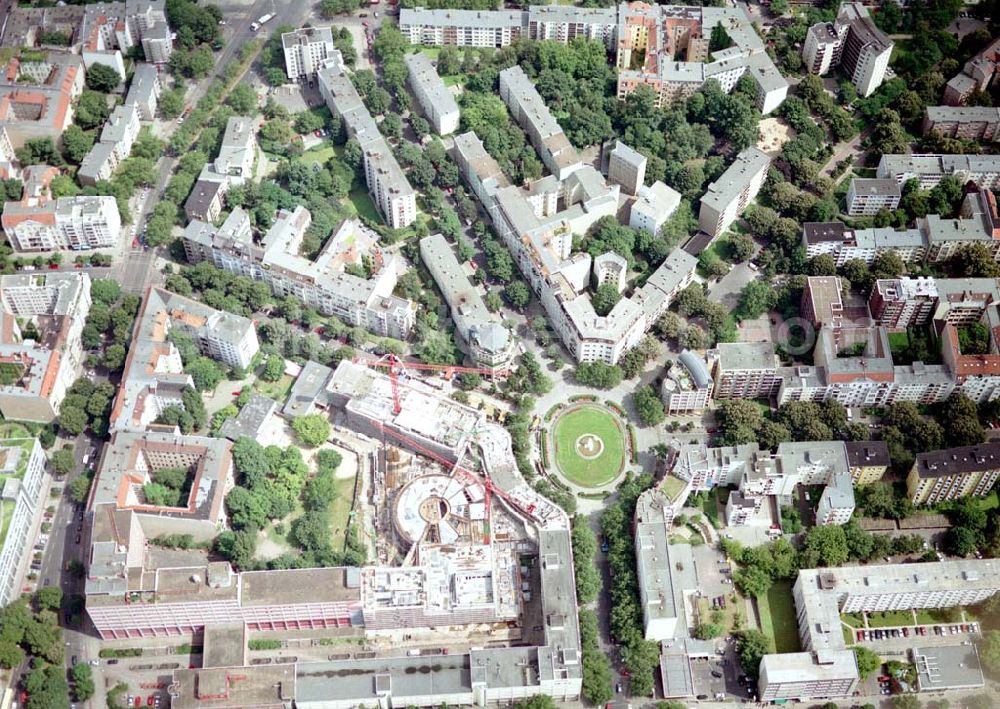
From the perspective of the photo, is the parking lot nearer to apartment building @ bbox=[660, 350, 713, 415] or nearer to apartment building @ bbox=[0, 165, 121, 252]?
apartment building @ bbox=[660, 350, 713, 415]

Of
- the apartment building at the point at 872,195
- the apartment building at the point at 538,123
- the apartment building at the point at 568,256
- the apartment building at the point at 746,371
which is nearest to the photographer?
the apartment building at the point at 746,371

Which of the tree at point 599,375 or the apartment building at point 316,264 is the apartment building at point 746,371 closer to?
the tree at point 599,375

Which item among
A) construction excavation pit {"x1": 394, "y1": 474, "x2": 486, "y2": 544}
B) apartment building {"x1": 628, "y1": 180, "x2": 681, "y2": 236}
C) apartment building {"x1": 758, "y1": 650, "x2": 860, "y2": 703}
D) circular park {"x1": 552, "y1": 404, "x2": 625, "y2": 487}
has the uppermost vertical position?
apartment building {"x1": 628, "y1": 180, "x2": 681, "y2": 236}

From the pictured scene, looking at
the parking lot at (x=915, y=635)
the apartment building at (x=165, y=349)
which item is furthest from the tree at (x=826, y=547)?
Result: the apartment building at (x=165, y=349)

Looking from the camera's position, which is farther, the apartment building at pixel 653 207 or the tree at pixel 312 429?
the apartment building at pixel 653 207

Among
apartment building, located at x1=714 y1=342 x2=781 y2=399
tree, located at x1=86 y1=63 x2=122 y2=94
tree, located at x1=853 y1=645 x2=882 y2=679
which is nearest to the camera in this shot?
tree, located at x1=853 y1=645 x2=882 y2=679

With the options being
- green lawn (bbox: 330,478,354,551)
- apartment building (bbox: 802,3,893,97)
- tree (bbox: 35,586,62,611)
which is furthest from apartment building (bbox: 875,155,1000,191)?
tree (bbox: 35,586,62,611)

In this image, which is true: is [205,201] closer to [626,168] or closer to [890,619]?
[626,168]

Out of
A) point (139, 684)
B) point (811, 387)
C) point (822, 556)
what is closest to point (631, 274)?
point (811, 387)
